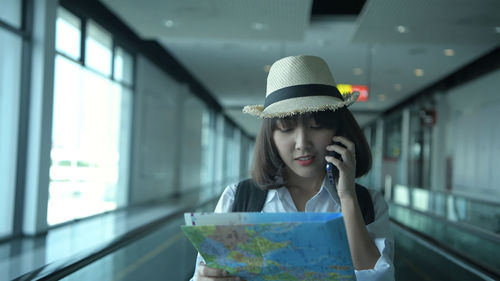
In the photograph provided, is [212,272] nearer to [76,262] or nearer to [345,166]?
[345,166]

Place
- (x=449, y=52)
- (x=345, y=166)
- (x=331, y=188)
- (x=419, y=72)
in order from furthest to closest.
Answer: (x=419, y=72)
(x=449, y=52)
(x=331, y=188)
(x=345, y=166)

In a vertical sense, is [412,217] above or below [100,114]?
below

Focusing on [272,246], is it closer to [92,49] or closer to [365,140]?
[365,140]

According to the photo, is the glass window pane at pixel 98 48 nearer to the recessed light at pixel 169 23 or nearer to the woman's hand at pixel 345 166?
the recessed light at pixel 169 23

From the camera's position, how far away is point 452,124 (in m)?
16.0

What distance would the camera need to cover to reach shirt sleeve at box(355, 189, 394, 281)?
60.7 inches

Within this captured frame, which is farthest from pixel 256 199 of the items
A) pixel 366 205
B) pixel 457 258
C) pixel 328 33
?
pixel 328 33

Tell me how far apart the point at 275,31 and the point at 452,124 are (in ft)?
30.4

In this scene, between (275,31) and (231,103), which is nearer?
(275,31)

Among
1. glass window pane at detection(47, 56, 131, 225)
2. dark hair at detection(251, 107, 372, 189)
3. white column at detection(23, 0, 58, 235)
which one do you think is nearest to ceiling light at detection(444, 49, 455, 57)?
glass window pane at detection(47, 56, 131, 225)

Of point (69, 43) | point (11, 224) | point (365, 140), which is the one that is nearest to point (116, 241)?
point (365, 140)

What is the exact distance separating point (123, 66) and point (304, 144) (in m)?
10.9

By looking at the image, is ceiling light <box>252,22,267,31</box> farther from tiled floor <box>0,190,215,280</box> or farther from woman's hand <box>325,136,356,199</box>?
woman's hand <box>325,136,356,199</box>

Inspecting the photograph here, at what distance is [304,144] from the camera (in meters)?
1.63
